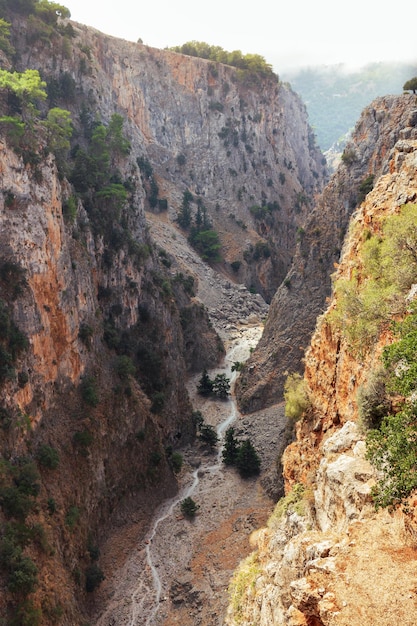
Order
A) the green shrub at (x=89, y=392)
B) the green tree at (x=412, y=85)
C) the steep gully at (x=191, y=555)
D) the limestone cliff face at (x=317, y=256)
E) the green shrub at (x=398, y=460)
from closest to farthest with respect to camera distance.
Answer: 1. the green shrub at (x=398, y=460)
2. the steep gully at (x=191, y=555)
3. the green shrub at (x=89, y=392)
4. the green tree at (x=412, y=85)
5. the limestone cliff face at (x=317, y=256)

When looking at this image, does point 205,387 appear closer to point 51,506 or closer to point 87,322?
point 87,322

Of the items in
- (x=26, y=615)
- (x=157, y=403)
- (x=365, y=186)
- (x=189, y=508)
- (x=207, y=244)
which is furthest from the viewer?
(x=207, y=244)

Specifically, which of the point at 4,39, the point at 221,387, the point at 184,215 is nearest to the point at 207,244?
the point at 184,215

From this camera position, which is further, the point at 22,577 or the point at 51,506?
the point at 51,506

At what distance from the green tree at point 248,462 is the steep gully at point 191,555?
1098mm

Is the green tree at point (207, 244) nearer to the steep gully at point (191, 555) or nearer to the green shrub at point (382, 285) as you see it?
the steep gully at point (191, 555)

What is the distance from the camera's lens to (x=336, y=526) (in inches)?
615

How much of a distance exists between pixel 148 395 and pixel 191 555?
20.6 metres

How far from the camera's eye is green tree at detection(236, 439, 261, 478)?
49469 mm

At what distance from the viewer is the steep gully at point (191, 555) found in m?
A: 34.9

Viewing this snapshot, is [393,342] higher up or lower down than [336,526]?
higher up

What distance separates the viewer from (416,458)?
12.0m

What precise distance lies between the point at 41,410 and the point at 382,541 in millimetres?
32604

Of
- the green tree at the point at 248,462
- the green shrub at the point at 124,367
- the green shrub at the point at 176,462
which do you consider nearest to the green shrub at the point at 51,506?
the green shrub at the point at 124,367
